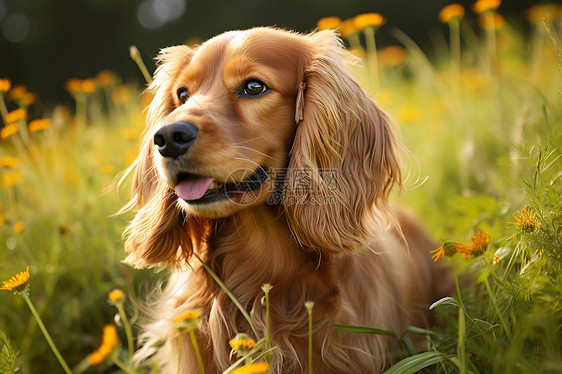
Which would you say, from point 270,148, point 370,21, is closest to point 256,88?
point 270,148

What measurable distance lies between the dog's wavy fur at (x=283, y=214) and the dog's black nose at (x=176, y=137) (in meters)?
0.03

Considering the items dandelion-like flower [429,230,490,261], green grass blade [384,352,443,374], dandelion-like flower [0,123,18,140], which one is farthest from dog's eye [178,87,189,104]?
green grass blade [384,352,443,374]

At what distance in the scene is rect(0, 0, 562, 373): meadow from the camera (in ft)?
4.77

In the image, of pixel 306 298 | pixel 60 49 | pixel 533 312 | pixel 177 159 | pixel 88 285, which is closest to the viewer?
pixel 533 312

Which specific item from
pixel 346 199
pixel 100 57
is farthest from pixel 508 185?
pixel 100 57

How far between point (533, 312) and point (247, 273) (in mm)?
1006

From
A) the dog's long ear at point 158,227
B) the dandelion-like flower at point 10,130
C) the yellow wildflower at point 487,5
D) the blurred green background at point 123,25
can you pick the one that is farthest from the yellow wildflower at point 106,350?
the blurred green background at point 123,25

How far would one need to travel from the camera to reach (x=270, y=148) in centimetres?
179

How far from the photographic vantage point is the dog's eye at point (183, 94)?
2045 mm

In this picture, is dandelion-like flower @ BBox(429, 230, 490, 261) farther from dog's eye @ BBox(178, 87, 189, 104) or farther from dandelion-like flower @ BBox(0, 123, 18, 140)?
dandelion-like flower @ BBox(0, 123, 18, 140)

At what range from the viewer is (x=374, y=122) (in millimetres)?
1971

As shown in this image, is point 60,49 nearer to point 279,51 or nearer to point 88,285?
point 88,285

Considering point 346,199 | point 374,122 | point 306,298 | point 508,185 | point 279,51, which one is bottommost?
point 508,185

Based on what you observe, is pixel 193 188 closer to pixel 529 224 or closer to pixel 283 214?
pixel 283 214
